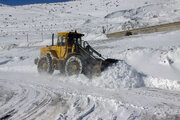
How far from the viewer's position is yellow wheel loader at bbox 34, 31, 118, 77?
7531mm

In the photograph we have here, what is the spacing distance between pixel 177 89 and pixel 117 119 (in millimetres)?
3490

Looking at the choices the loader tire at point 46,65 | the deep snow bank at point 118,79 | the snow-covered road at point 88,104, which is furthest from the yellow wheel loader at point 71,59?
the snow-covered road at point 88,104

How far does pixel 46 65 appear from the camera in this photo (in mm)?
9336

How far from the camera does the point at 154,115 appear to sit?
4.04m

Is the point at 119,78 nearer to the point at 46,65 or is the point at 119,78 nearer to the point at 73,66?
the point at 73,66

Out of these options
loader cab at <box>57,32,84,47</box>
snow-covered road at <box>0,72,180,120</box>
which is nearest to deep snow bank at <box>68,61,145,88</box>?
snow-covered road at <box>0,72,180,120</box>

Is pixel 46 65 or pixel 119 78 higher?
pixel 46 65

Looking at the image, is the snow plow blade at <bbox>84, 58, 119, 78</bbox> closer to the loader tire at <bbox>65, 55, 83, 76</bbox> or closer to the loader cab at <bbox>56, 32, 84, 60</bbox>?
the loader tire at <bbox>65, 55, 83, 76</bbox>

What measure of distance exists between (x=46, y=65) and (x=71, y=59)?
1964 mm

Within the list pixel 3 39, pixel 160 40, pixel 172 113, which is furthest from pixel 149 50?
pixel 3 39

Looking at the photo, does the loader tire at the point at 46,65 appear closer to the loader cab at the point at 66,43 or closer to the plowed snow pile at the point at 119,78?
the loader cab at the point at 66,43

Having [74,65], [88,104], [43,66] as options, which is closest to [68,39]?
[74,65]

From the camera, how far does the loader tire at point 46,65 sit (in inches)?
353

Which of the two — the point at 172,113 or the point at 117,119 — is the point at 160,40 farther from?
the point at 117,119
